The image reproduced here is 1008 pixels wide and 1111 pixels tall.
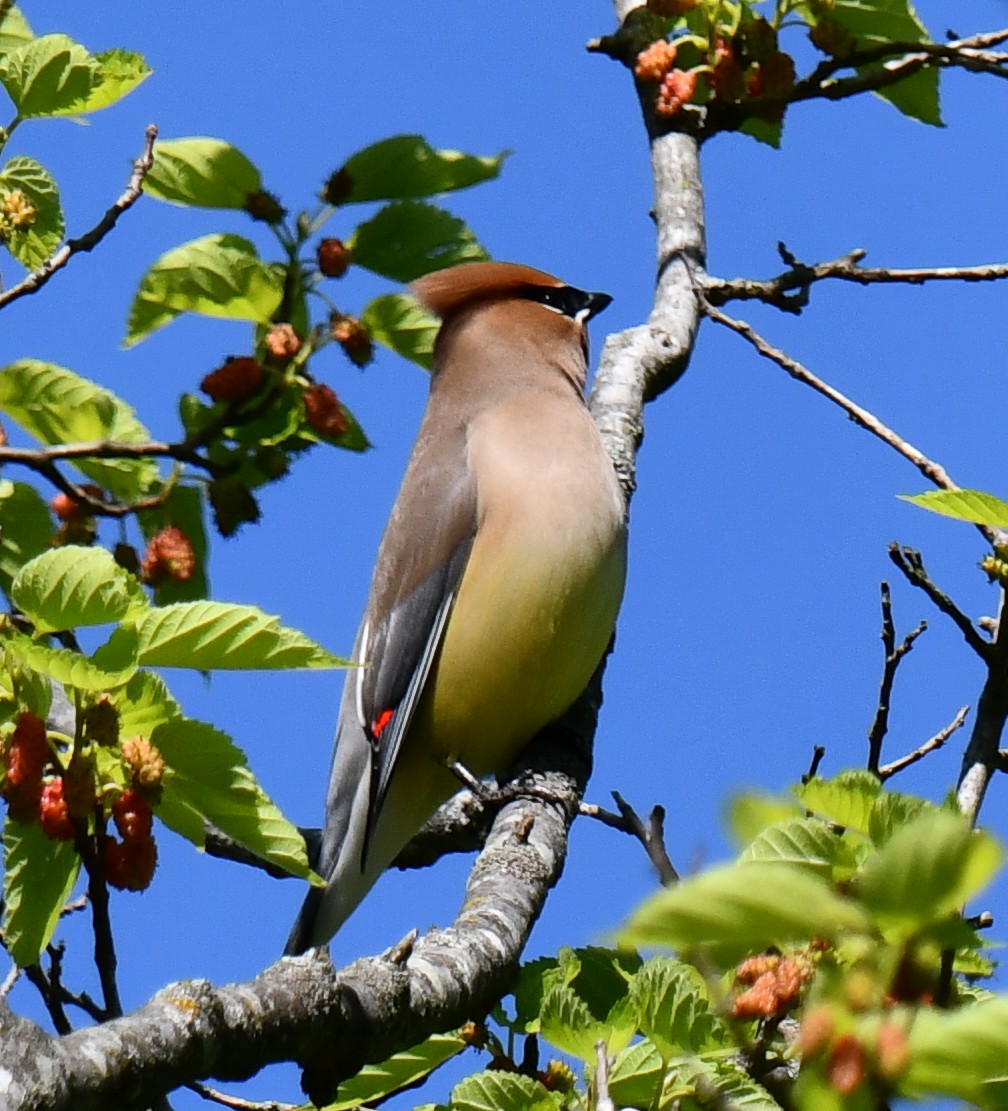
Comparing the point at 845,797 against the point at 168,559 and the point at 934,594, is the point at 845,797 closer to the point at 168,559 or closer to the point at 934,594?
the point at 934,594

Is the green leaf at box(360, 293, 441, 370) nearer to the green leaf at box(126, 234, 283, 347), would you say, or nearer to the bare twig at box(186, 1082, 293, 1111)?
the green leaf at box(126, 234, 283, 347)

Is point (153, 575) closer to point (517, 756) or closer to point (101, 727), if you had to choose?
point (101, 727)

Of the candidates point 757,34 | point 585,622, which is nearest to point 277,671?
point 585,622

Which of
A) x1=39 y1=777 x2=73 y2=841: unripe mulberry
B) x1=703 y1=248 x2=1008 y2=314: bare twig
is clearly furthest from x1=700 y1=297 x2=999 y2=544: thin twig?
x1=39 y1=777 x2=73 y2=841: unripe mulberry

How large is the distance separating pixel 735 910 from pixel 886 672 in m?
1.79

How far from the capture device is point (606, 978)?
236cm

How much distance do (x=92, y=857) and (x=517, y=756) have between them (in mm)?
2089

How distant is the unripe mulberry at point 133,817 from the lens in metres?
2.01

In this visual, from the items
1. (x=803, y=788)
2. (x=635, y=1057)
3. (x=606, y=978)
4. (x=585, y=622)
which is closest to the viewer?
(x=803, y=788)

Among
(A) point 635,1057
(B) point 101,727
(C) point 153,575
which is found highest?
(C) point 153,575

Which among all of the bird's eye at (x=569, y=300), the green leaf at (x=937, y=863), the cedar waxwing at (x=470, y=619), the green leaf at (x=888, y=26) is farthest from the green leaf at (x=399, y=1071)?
the bird's eye at (x=569, y=300)

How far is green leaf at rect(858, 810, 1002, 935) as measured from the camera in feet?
3.13

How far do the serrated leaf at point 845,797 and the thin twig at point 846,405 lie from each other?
0.85 meters

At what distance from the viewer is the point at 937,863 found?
3.16ft
